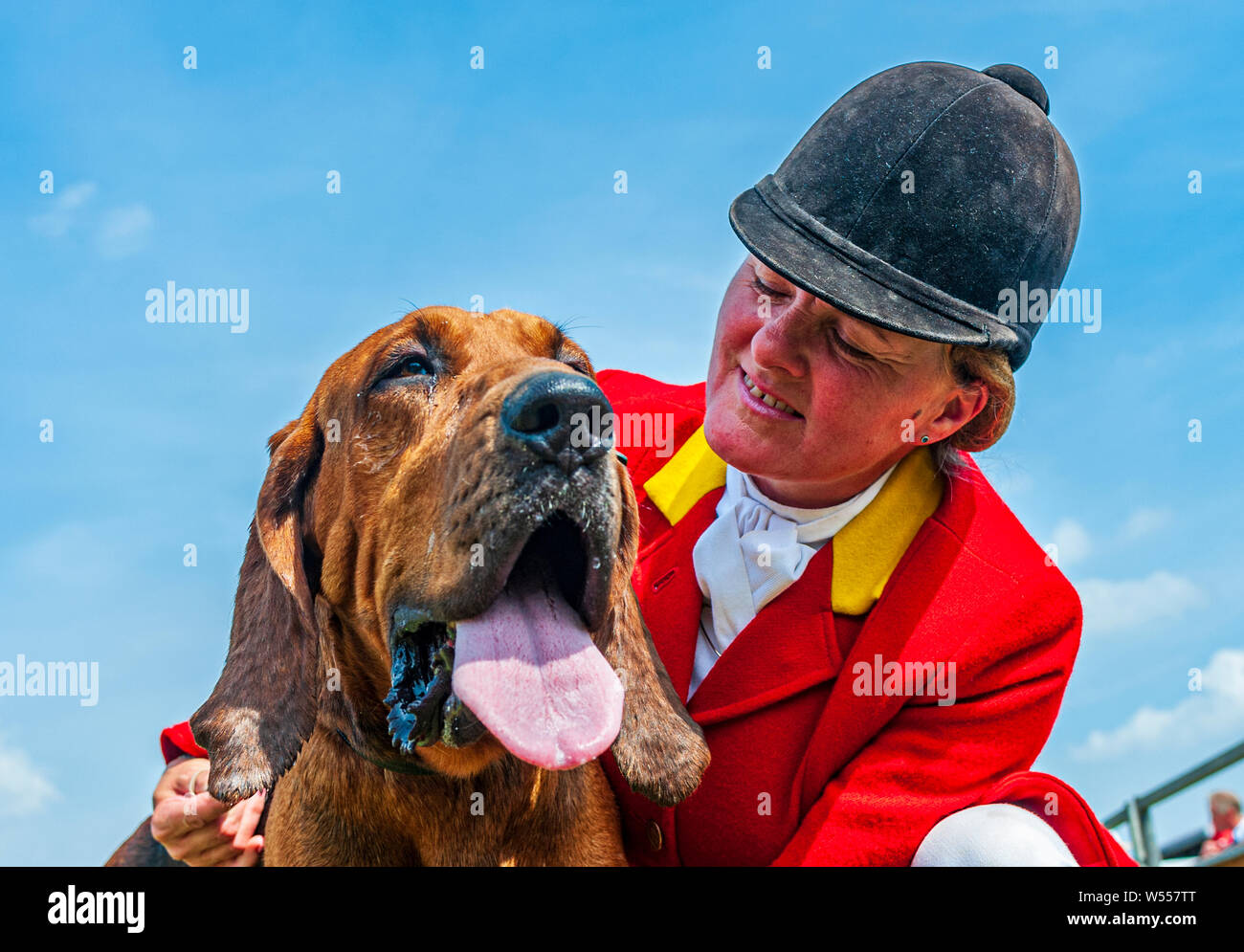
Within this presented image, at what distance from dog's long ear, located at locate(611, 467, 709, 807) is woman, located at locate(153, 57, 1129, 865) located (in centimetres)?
28

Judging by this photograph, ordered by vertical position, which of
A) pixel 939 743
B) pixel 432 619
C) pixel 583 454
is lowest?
pixel 939 743

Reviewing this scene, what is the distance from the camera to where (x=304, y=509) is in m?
3.30

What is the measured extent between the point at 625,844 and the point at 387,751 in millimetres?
951

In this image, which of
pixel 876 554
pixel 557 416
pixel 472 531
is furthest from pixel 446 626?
pixel 876 554

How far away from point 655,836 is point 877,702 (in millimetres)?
798

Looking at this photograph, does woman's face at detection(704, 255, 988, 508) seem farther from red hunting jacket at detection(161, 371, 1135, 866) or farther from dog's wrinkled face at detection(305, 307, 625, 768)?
dog's wrinkled face at detection(305, 307, 625, 768)

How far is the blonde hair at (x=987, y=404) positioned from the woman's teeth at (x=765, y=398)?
0.54 m

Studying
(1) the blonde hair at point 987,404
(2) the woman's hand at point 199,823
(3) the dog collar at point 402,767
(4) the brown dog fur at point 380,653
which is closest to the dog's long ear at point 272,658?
(4) the brown dog fur at point 380,653

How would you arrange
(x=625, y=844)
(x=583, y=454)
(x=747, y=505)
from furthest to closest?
(x=747, y=505)
(x=625, y=844)
(x=583, y=454)

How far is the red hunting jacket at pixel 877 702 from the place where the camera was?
3.40m

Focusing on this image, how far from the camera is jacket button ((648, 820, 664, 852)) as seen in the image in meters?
3.47
